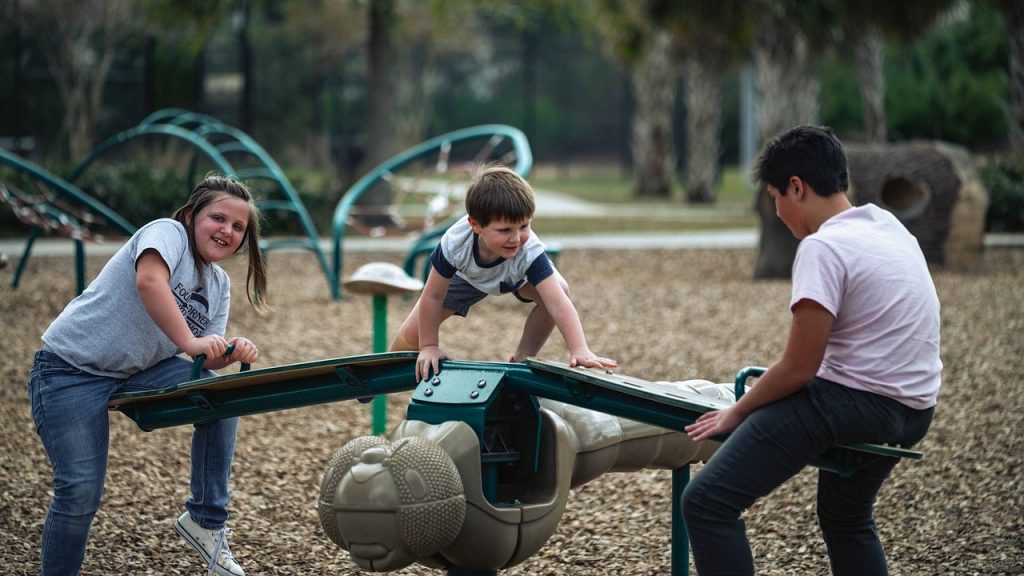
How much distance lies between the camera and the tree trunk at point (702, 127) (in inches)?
786

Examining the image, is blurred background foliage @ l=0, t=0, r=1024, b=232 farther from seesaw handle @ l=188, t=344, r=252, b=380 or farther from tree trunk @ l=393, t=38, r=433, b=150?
seesaw handle @ l=188, t=344, r=252, b=380

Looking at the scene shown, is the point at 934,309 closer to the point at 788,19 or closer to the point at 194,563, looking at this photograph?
the point at 194,563

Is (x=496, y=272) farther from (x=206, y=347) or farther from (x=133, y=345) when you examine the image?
(x=133, y=345)

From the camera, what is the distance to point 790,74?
15.8 metres

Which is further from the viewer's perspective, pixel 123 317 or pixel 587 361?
pixel 123 317

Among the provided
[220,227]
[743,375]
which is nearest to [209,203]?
[220,227]

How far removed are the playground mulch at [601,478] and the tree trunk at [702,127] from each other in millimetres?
11105

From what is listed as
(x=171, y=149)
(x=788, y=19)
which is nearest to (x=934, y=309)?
(x=788, y=19)

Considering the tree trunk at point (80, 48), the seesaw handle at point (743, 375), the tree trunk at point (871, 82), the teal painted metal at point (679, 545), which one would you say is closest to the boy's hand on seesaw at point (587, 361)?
the seesaw handle at point (743, 375)

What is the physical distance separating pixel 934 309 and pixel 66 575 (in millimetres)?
2277

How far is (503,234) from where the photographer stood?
3.18 meters

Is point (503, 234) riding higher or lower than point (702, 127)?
lower

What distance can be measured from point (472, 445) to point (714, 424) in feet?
1.80

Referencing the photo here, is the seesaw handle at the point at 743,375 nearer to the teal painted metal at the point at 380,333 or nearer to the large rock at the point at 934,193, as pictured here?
the teal painted metal at the point at 380,333
